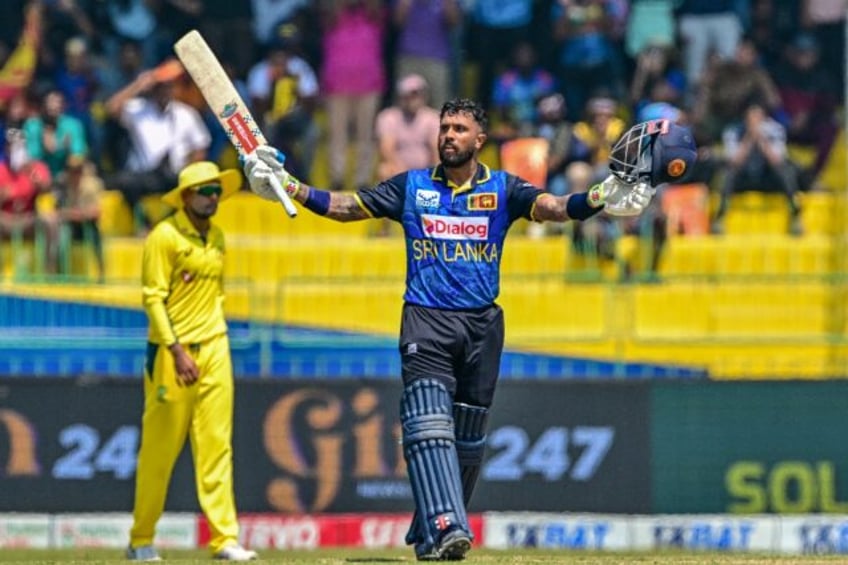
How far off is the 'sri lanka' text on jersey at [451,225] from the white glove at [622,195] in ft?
1.21

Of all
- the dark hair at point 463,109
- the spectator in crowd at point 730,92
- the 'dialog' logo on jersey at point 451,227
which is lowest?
the 'dialog' logo on jersey at point 451,227

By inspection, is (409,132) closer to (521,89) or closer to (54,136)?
(521,89)

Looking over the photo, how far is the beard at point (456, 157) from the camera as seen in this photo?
371 inches

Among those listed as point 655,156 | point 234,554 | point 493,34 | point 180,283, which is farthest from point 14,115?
point 655,156

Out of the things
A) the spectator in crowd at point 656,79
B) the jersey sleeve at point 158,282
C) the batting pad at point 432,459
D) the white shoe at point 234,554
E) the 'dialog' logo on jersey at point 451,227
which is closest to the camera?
the batting pad at point 432,459

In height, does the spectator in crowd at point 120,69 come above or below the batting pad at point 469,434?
above

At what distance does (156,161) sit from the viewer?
18625 millimetres

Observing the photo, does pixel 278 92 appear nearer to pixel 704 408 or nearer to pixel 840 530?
pixel 704 408

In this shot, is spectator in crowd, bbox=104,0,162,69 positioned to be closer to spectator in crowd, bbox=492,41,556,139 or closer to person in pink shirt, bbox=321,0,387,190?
person in pink shirt, bbox=321,0,387,190

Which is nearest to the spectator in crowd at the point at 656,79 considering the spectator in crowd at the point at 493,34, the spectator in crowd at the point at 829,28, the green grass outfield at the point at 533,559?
the spectator in crowd at the point at 493,34

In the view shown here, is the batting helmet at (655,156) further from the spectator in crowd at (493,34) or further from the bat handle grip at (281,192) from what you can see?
the spectator in crowd at (493,34)

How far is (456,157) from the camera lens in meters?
9.41

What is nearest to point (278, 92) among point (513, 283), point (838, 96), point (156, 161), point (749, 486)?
point (156, 161)

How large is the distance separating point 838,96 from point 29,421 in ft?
29.6
